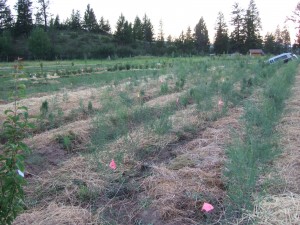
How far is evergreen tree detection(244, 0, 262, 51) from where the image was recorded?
58.0 metres

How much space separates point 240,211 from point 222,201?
0.88 feet

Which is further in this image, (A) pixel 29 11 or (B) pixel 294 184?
(A) pixel 29 11

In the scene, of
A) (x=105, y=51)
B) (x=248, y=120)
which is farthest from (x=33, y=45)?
(x=248, y=120)

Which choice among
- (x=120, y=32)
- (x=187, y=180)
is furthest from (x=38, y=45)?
(x=187, y=180)

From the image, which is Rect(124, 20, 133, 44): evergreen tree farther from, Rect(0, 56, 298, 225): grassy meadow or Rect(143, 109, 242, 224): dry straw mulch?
Rect(143, 109, 242, 224): dry straw mulch

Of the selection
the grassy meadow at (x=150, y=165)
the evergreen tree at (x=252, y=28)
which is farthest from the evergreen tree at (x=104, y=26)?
the grassy meadow at (x=150, y=165)

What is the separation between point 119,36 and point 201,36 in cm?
1784

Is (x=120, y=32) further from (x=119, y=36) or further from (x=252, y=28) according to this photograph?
(x=252, y=28)

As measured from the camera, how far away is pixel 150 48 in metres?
54.8

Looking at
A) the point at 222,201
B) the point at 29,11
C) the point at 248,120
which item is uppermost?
the point at 29,11

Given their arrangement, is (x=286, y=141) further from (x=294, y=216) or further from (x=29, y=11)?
(x=29, y=11)

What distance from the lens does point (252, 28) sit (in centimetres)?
5956

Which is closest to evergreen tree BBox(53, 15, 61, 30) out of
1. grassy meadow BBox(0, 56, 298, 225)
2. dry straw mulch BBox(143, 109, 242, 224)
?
grassy meadow BBox(0, 56, 298, 225)

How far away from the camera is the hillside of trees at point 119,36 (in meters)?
47.7
